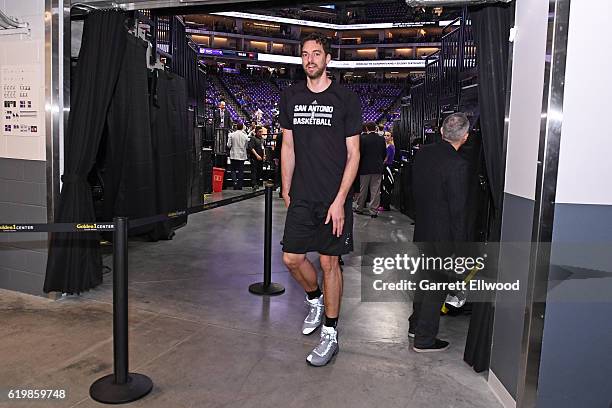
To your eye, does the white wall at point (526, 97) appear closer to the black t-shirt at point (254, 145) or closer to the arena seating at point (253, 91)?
the black t-shirt at point (254, 145)

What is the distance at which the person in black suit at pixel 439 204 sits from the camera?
9.93 ft

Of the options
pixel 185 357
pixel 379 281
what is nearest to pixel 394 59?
pixel 379 281

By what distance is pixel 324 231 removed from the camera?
290 cm

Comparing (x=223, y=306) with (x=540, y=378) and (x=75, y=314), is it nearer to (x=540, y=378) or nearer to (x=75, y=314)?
(x=75, y=314)

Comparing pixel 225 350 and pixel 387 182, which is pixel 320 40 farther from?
pixel 387 182

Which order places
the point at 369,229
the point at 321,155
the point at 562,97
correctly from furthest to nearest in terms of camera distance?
1. the point at 369,229
2. the point at 321,155
3. the point at 562,97

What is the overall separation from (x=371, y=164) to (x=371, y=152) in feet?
0.74

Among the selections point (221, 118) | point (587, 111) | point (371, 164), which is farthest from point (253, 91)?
point (587, 111)

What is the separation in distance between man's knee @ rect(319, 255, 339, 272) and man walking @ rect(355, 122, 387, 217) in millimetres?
5701

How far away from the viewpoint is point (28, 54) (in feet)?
12.9

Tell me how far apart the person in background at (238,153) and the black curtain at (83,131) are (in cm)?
772

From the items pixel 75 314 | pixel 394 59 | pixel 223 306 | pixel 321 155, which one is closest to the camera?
pixel 321 155

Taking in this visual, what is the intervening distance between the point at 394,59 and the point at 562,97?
3784cm

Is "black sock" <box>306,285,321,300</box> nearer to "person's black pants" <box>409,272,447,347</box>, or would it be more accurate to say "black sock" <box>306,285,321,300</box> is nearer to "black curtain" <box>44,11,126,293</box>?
"person's black pants" <box>409,272,447,347</box>
